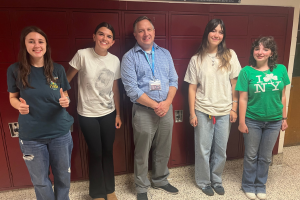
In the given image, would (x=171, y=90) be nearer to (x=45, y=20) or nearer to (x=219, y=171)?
(x=219, y=171)

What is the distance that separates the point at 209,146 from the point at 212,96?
1.78 feet

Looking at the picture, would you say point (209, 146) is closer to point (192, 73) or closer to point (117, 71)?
point (192, 73)

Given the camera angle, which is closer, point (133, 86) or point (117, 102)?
point (133, 86)

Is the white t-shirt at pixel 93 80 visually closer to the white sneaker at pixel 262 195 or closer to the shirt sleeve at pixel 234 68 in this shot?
the shirt sleeve at pixel 234 68

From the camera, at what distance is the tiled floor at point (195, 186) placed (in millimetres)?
2217

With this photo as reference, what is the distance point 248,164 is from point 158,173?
0.95 meters

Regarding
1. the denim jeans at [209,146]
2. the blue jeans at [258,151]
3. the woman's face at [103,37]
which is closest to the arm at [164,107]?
the denim jeans at [209,146]

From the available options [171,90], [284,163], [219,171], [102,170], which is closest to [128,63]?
[171,90]

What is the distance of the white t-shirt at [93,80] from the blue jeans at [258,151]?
4.71 ft

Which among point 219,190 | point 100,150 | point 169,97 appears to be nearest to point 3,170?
point 100,150

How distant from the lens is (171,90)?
2047mm

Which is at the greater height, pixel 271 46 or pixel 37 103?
pixel 271 46

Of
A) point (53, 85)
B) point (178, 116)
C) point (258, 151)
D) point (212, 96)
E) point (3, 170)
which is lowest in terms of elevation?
point (3, 170)

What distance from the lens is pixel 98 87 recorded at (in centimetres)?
192
